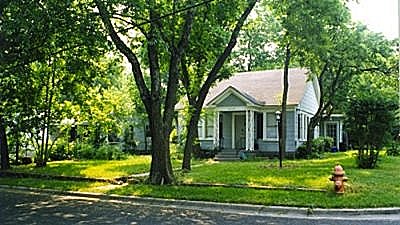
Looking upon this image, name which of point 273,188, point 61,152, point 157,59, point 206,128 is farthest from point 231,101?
point 273,188

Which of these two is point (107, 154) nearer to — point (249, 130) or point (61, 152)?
point (61, 152)

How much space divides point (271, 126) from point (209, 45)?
1167 cm

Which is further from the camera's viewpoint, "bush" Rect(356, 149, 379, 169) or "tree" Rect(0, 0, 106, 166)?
"bush" Rect(356, 149, 379, 169)

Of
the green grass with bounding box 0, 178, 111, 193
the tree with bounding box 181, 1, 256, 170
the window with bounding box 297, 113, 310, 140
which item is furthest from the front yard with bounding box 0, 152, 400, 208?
the window with bounding box 297, 113, 310, 140

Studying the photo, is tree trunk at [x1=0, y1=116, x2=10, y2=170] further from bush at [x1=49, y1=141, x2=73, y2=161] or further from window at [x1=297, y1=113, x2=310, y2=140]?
window at [x1=297, y1=113, x2=310, y2=140]

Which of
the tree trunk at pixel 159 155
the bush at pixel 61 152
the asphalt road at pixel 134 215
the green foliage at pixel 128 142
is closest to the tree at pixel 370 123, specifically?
the tree trunk at pixel 159 155

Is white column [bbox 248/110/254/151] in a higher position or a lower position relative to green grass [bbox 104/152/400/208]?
higher

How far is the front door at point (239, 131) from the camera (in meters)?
28.0

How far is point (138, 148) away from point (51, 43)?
20.3 metres

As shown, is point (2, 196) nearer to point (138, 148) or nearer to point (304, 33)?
point (304, 33)

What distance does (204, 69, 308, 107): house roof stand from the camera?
88.1ft

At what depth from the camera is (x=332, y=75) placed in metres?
28.8

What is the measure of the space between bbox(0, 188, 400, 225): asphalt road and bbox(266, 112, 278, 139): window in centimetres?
1647

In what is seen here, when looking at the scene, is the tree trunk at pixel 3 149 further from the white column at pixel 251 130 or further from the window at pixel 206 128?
the white column at pixel 251 130
